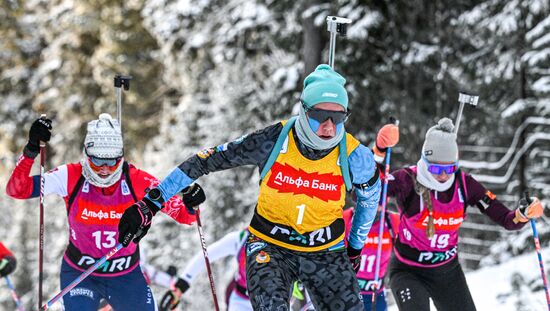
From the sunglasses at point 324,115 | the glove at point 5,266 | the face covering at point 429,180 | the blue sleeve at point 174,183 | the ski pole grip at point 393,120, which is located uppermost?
the ski pole grip at point 393,120

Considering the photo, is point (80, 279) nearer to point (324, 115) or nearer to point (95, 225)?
point (95, 225)

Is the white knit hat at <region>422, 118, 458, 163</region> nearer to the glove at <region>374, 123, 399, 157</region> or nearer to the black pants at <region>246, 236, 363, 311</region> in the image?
the glove at <region>374, 123, 399, 157</region>

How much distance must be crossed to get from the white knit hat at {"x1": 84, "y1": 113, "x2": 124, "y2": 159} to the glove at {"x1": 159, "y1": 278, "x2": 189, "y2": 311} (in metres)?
1.49

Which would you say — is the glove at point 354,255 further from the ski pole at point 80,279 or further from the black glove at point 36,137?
the black glove at point 36,137

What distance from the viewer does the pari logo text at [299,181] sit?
4242mm

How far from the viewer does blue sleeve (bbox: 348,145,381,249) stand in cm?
433

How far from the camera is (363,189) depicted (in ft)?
14.6

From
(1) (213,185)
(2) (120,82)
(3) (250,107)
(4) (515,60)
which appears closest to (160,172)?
(1) (213,185)

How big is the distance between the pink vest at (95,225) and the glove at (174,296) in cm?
90

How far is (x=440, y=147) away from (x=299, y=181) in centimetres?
182

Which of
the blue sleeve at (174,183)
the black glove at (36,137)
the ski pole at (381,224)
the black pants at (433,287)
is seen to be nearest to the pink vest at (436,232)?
the black pants at (433,287)

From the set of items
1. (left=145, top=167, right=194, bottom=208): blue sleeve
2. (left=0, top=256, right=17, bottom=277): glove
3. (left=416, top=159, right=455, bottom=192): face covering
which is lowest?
(left=0, top=256, right=17, bottom=277): glove

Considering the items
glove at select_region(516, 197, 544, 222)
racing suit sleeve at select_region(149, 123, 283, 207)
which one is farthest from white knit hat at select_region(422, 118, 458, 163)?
racing suit sleeve at select_region(149, 123, 283, 207)

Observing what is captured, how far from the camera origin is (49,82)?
2967cm
